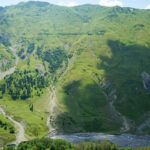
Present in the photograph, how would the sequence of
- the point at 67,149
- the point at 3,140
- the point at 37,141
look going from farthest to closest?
1. the point at 3,140
2. the point at 37,141
3. the point at 67,149

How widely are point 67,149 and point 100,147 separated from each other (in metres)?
25.7

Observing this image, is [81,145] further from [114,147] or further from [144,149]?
[144,149]

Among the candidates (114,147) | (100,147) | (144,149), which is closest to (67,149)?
(100,147)

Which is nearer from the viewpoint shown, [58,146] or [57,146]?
[58,146]

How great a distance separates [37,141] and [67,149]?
2700cm

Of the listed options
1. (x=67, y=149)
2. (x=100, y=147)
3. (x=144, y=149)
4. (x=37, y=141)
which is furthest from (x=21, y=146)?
(x=144, y=149)

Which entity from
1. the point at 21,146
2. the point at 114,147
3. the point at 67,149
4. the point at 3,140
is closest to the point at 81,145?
the point at 67,149

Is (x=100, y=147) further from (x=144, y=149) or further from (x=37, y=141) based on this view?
(x=37, y=141)

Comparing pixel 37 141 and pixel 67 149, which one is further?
pixel 37 141

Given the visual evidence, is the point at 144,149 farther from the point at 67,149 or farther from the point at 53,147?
the point at 53,147

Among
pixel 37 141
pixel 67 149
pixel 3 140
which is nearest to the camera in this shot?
pixel 67 149

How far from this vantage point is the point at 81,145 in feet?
563

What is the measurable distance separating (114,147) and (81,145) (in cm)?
2551

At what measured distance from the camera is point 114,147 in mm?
171375
